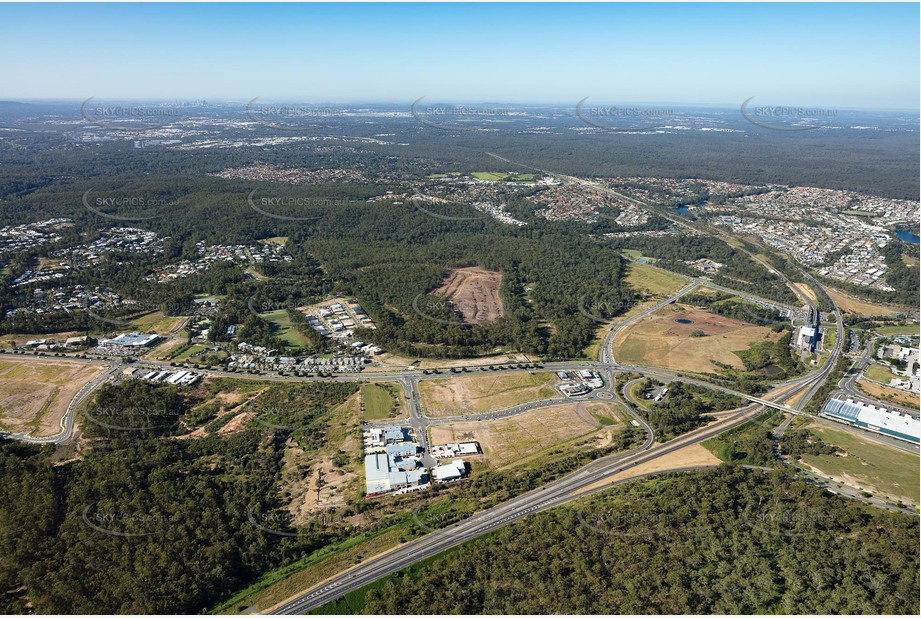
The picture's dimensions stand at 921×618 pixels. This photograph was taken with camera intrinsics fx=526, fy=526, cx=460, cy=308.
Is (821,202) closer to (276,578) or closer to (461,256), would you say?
(461,256)

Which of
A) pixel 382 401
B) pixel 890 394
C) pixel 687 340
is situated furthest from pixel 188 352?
pixel 890 394

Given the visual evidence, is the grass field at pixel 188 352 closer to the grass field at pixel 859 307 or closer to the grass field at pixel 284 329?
the grass field at pixel 284 329

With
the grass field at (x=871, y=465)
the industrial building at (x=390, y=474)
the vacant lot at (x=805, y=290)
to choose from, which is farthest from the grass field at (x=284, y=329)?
the vacant lot at (x=805, y=290)

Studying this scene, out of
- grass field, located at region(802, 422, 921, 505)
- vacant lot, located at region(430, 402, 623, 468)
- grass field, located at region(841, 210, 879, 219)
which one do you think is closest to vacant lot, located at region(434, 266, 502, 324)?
vacant lot, located at region(430, 402, 623, 468)

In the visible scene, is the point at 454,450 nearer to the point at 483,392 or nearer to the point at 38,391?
the point at 483,392

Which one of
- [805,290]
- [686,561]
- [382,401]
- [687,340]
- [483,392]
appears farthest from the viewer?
[805,290]

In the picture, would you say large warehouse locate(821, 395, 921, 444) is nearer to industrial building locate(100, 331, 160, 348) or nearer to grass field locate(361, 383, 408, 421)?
grass field locate(361, 383, 408, 421)
